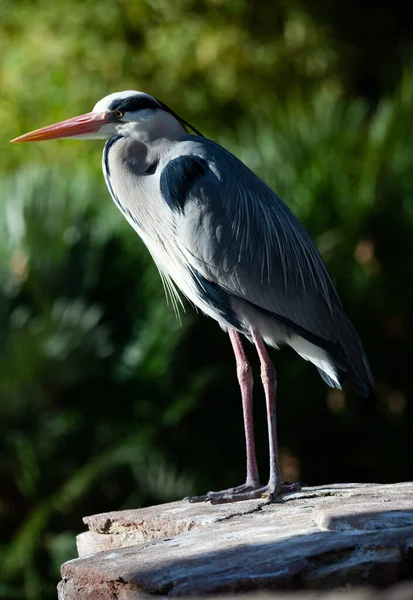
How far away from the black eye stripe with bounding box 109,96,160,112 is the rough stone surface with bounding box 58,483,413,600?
5.48ft

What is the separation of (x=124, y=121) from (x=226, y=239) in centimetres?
64

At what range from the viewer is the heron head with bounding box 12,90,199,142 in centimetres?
402

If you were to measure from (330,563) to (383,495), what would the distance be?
753 millimetres

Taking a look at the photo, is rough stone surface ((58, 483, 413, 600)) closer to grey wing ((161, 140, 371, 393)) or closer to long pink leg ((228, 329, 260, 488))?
long pink leg ((228, 329, 260, 488))

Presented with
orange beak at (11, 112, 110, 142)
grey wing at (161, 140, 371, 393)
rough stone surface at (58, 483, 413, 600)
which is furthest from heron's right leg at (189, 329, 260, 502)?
orange beak at (11, 112, 110, 142)

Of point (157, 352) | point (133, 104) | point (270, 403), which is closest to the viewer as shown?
point (270, 403)

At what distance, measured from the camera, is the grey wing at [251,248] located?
389cm

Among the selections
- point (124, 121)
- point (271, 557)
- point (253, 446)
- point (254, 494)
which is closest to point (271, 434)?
point (253, 446)

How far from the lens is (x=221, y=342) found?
6918 millimetres

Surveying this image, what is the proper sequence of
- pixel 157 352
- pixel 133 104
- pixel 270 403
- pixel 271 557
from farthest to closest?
pixel 157 352 < pixel 133 104 < pixel 270 403 < pixel 271 557

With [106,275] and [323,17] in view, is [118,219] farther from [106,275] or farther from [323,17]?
[323,17]

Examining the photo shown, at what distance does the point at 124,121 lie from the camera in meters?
4.05

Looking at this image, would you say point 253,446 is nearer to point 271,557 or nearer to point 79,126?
point 271,557

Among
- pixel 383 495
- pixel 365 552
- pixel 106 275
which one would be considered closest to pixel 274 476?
pixel 383 495
